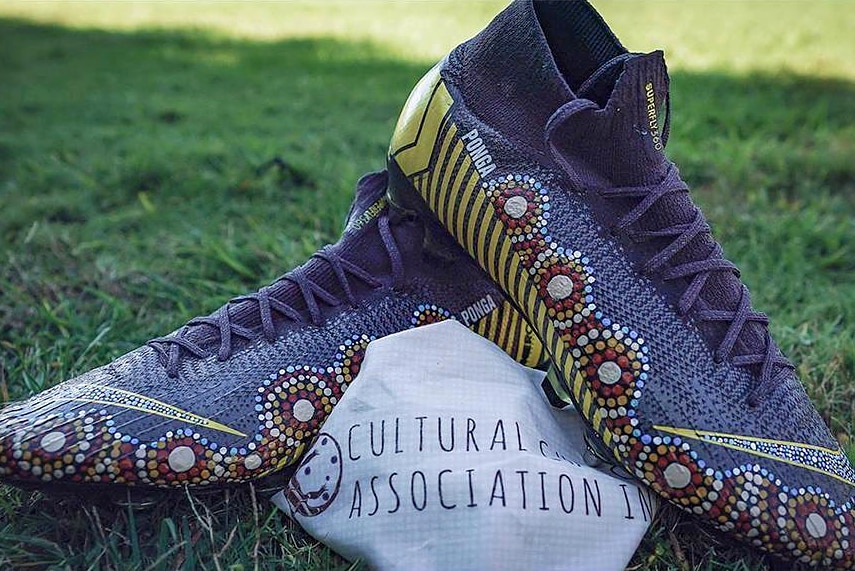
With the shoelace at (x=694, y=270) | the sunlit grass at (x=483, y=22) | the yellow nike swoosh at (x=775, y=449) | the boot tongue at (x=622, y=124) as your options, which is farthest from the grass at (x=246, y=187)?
the boot tongue at (x=622, y=124)

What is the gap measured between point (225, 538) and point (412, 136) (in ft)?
2.43

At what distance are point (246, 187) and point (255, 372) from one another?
5.56ft

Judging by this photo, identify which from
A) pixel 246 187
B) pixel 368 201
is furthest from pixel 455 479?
pixel 246 187

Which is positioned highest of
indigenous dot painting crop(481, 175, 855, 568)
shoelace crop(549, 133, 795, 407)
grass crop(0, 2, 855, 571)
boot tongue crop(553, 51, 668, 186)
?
boot tongue crop(553, 51, 668, 186)

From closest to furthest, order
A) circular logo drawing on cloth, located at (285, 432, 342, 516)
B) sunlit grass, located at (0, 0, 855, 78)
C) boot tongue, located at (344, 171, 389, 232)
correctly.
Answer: circular logo drawing on cloth, located at (285, 432, 342, 516), boot tongue, located at (344, 171, 389, 232), sunlit grass, located at (0, 0, 855, 78)

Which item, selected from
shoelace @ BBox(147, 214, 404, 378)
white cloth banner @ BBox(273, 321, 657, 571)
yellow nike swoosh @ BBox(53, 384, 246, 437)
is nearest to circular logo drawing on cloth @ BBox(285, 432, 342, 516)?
white cloth banner @ BBox(273, 321, 657, 571)

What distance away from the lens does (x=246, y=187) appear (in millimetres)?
2908

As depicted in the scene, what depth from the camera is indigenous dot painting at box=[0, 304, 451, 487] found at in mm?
1145

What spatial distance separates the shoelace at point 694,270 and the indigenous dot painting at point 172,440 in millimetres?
493

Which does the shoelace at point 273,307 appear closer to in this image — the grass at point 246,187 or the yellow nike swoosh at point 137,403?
the yellow nike swoosh at point 137,403

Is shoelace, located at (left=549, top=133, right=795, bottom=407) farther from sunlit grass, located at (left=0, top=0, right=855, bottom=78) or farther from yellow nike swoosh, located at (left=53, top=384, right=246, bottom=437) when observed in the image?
sunlit grass, located at (left=0, top=0, right=855, bottom=78)

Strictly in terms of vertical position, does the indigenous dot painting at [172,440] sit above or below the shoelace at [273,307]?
below

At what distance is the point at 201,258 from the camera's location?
A: 234cm

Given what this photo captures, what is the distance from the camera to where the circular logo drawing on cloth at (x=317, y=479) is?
1.21 meters
